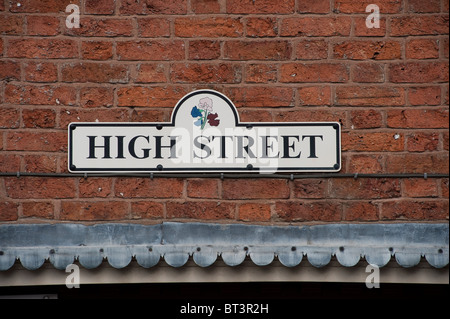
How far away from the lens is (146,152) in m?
2.76

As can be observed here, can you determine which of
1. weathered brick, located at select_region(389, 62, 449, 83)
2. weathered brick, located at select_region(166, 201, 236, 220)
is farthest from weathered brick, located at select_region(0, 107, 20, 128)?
weathered brick, located at select_region(389, 62, 449, 83)

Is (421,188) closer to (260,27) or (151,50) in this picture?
(260,27)

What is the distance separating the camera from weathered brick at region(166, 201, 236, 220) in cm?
274

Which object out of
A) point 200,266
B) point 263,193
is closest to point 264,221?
point 263,193

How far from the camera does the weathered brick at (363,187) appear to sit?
2748 millimetres

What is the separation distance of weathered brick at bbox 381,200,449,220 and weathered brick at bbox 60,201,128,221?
1.13 metres

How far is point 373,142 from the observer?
9.10 ft

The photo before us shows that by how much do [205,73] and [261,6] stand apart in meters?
0.39

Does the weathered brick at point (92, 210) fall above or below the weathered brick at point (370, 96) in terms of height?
below

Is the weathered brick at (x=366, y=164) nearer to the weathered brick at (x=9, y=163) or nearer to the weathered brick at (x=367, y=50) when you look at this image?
the weathered brick at (x=367, y=50)

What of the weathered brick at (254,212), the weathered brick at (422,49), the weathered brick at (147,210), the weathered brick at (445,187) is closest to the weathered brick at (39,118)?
the weathered brick at (147,210)
